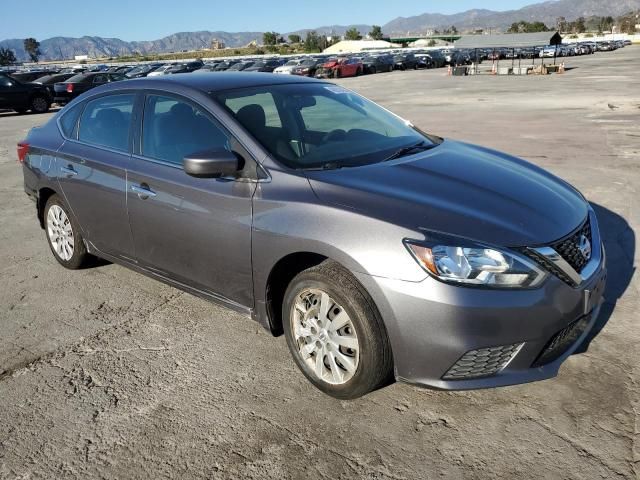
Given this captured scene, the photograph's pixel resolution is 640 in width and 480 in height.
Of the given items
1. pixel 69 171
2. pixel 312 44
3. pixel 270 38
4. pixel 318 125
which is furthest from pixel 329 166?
pixel 270 38

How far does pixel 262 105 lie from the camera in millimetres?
3869

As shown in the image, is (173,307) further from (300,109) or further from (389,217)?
(389,217)

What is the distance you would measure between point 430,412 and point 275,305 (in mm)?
1040

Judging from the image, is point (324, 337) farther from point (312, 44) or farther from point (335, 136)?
point (312, 44)

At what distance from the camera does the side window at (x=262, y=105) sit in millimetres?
3697

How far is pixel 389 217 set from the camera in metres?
2.84

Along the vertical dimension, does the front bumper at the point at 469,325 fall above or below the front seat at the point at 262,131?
below

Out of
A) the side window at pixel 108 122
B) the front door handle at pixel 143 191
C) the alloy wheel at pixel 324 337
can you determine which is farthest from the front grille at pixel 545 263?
the side window at pixel 108 122

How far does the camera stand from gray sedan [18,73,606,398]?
270 centimetres

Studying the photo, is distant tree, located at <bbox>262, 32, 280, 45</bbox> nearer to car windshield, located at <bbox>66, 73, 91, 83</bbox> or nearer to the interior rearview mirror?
car windshield, located at <bbox>66, 73, 91, 83</bbox>

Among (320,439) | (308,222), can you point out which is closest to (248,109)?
(308,222)

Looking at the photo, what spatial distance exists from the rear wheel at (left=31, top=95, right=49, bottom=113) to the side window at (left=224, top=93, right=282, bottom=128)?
2179 cm

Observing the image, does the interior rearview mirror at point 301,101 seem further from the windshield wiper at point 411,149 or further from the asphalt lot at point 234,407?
the asphalt lot at point 234,407

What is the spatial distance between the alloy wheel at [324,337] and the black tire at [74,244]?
2.51m
